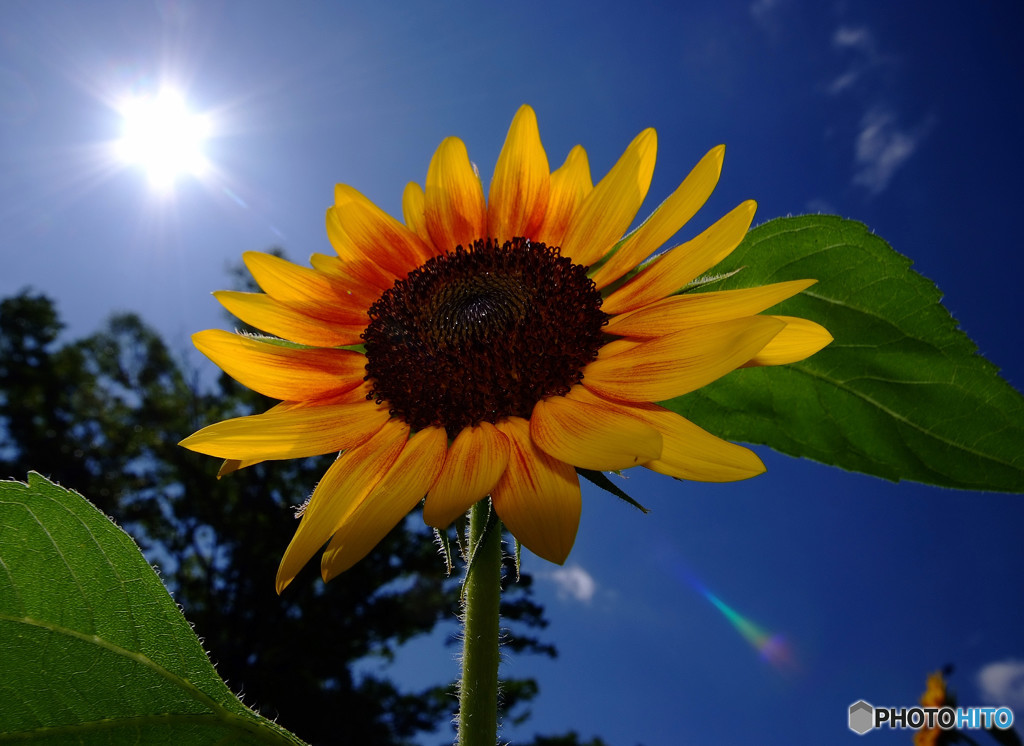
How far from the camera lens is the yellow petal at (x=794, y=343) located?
100 centimetres

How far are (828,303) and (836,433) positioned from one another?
22cm

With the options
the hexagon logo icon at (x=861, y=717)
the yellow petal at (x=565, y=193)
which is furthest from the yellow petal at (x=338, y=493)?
the hexagon logo icon at (x=861, y=717)

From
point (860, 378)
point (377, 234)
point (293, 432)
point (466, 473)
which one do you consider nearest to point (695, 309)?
point (860, 378)

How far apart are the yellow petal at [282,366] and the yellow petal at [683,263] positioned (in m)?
0.53

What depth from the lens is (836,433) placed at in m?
1.19

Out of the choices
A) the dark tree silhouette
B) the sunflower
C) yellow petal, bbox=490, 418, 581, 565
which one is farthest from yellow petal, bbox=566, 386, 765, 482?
the dark tree silhouette

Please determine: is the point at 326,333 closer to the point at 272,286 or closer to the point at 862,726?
the point at 272,286

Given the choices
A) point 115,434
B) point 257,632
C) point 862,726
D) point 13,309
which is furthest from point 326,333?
point 13,309

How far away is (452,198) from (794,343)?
0.87 meters

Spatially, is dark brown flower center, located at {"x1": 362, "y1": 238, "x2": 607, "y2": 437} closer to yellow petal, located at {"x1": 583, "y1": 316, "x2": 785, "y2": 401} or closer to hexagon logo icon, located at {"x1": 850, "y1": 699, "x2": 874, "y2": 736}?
yellow petal, located at {"x1": 583, "y1": 316, "x2": 785, "y2": 401}

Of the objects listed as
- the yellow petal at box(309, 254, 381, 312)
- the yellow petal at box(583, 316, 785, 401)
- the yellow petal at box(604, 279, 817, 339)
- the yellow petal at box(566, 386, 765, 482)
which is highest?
the yellow petal at box(309, 254, 381, 312)

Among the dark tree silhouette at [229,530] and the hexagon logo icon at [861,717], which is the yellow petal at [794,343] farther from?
the dark tree silhouette at [229,530]

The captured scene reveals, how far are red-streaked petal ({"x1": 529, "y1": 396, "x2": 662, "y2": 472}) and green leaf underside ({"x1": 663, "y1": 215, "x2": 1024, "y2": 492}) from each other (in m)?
0.27

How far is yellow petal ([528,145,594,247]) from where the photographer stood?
1.50 metres
